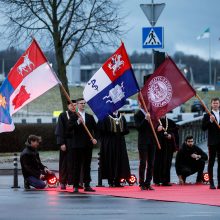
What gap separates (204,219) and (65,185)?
688cm

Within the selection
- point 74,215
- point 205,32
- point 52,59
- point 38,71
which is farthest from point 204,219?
point 205,32

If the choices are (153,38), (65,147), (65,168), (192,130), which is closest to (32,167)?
(65,168)

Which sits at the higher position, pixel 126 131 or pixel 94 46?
pixel 94 46

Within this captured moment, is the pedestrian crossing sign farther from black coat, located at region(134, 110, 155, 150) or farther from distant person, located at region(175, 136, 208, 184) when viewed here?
black coat, located at region(134, 110, 155, 150)

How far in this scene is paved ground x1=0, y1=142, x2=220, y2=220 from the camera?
14195mm

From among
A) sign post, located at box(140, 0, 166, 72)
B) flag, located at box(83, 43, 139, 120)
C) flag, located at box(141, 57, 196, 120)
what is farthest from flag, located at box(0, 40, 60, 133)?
sign post, located at box(140, 0, 166, 72)

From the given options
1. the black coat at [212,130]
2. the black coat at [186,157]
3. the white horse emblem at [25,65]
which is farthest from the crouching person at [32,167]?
the black coat at [212,130]

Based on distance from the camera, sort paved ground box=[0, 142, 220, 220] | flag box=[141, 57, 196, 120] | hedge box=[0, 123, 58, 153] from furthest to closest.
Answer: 1. hedge box=[0, 123, 58, 153]
2. flag box=[141, 57, 196, 120]
3. paved ground box=[0, 142, 220, 220]

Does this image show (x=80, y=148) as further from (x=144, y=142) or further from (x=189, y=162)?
(x=189, y=162)

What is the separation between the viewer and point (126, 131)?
20922mm

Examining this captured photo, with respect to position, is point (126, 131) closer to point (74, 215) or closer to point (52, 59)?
point (74, 215)

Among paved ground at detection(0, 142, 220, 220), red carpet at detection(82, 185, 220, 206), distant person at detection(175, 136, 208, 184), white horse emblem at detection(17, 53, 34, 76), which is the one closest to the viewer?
paved ground at detection(0, 142, 220, 220)

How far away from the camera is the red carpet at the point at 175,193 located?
17.1 metres

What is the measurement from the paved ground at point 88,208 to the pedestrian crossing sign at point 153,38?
8.05 m
